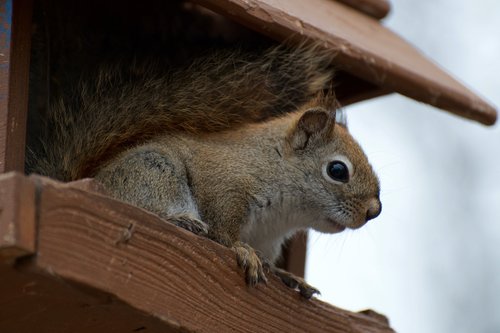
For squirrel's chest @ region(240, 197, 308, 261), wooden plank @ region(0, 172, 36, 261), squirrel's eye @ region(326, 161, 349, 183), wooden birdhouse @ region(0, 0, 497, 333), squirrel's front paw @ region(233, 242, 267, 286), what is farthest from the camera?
squirrel's eye @ region(326, 161, 349, 183)

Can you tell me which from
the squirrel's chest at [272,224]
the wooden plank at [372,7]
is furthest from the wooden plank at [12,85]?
the wooden plank at [372,7]

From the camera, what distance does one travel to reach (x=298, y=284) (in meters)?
2.34

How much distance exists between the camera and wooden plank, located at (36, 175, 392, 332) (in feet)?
5.75

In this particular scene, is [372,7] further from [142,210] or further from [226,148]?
[142,210]

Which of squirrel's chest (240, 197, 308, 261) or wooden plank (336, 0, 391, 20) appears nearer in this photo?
squirrel's chest (240, 197, 308, 261)

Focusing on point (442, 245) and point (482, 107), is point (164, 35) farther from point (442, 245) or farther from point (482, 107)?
point (442, 245)

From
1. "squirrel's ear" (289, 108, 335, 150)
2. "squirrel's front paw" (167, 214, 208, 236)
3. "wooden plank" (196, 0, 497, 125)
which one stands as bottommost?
"squirrel's front paw" (167, 214, 208, 236)

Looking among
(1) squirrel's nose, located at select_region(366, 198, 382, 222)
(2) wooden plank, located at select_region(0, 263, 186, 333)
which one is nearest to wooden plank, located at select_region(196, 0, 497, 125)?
(1) squirrel's nose, located at select_region(366, 198, 382, 222)

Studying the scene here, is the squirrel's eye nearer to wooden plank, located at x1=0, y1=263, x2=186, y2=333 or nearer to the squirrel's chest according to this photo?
the squirrel's chest

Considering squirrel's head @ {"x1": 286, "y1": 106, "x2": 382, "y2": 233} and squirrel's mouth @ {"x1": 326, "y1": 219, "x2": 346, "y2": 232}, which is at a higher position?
squirrel's head @ {"x1": 286, "y1": 106, "x2": 382, "y2": 233}

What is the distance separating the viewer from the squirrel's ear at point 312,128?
104 inches

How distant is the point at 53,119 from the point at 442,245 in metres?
3.46

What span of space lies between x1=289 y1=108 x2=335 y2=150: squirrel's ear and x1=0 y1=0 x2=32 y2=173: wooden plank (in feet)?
2.21

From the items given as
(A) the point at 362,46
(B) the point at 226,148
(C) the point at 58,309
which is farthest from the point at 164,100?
(C) the point at 58,309
